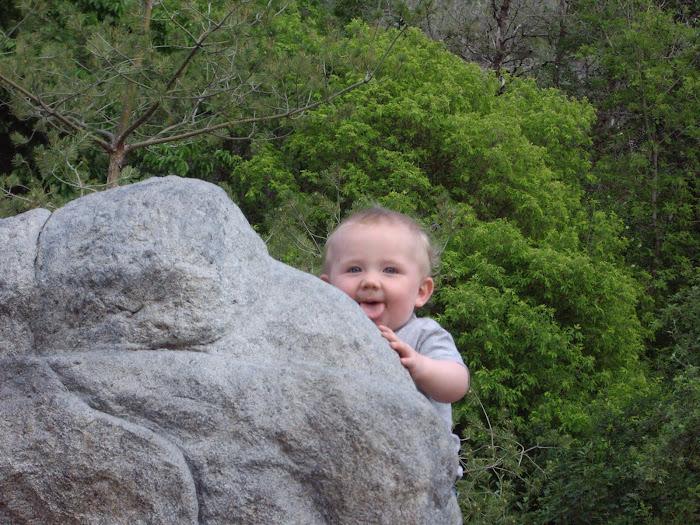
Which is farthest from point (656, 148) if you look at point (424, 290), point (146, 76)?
point (424, 290)

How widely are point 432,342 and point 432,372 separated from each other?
0.16 metres

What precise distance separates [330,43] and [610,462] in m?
4.41

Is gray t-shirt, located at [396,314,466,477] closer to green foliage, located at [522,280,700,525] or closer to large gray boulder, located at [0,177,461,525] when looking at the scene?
large gray boulder, located at [0,177,461,525]

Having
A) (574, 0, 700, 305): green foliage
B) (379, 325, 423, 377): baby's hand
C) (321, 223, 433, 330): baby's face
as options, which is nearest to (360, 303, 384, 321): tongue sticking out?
(321, 223, 433, 330): baby's face

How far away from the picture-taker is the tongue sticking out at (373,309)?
2713mm

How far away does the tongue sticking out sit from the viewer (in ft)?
8.90

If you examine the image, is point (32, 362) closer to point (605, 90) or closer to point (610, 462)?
point (610, 462)

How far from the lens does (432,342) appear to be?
107 inches

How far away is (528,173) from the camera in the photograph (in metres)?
11.0

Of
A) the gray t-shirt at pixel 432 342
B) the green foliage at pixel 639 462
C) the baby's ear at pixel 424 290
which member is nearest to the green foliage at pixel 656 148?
the green foliage at pixel 639 462

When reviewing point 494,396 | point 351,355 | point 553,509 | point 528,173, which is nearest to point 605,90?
point 528,173

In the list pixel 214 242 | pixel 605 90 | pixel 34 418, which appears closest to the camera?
pixel 34 418

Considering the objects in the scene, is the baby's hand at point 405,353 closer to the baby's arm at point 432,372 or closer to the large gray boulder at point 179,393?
the baby's arm at point 432,372

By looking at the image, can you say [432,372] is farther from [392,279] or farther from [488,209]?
[488,209]
